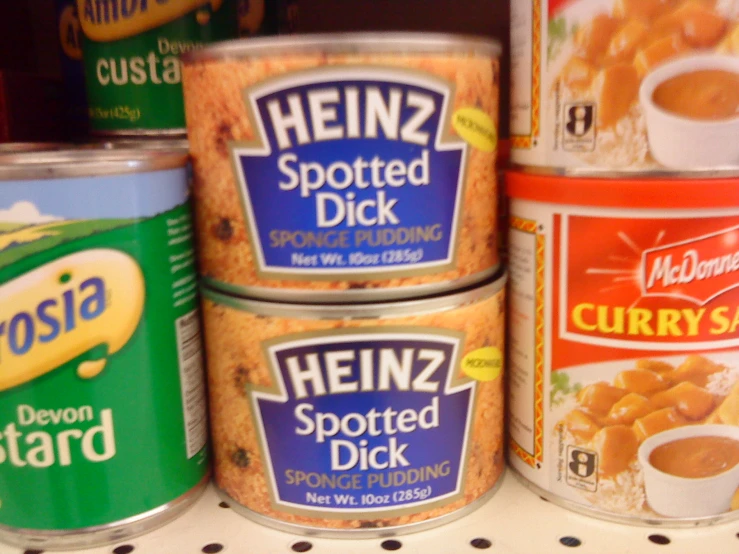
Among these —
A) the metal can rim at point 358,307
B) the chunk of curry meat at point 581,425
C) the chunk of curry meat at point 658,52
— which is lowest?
the chunk of curry meat at point 581,425

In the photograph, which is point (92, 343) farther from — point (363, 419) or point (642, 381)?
point (642, 381)

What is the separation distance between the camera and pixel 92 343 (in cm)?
69

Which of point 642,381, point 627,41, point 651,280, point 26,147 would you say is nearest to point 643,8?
point 627,41

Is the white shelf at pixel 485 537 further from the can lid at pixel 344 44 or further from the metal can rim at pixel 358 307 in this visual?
the can lid at pixel 344 44

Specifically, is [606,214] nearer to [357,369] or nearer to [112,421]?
[357,369]

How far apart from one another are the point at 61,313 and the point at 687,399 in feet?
1.99

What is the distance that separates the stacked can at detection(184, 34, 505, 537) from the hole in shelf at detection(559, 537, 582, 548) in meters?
0.10

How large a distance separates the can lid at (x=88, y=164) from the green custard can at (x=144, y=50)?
145 mm

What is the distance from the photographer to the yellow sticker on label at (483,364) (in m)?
0.75

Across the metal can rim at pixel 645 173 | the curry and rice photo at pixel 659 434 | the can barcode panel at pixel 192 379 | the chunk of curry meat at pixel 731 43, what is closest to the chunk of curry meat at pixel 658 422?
the curry and rice photo at pixel 659 434

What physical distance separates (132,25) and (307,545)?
62 cm

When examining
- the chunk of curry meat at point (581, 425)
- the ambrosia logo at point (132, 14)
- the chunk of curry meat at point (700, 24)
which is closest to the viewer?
the chunk of curry meat at point (700, 24)

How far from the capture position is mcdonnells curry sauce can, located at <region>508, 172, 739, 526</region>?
27.0 inches

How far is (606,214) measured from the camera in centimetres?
70
